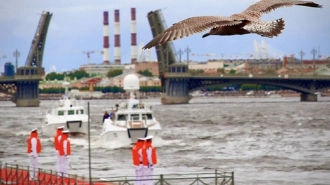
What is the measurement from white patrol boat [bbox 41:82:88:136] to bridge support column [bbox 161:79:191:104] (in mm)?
72595

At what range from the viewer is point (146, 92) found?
177625mm

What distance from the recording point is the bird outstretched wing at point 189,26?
8805mm

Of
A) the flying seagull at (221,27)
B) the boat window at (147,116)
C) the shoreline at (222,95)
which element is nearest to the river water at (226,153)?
the boat window at (147,116)

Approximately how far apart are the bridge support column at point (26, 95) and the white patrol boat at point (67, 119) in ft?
248

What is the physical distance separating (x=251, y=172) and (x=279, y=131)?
1077 inches

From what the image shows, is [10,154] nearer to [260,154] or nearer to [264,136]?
[260,154]

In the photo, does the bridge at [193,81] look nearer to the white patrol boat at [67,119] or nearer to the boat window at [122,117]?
the white patrol boat at [67,119]

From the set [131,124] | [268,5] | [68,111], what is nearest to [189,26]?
[268,5]

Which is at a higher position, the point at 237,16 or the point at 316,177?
the point at 237,16

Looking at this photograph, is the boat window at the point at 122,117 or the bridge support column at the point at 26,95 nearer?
the boat window at the point at 122,117

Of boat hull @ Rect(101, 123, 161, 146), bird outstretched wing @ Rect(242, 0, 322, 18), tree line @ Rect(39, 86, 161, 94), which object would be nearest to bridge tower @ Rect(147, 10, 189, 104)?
tree line @ Rect(39, 86, 161, 94)

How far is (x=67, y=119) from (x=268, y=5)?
3749 centimetres

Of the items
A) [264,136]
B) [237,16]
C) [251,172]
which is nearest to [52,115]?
[264,136]

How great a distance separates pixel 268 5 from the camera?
1043 cm
